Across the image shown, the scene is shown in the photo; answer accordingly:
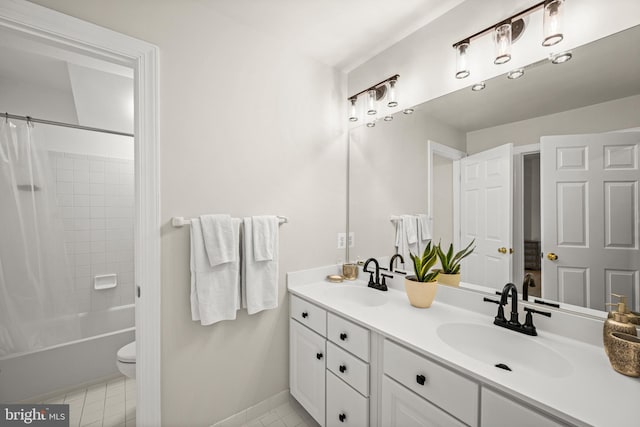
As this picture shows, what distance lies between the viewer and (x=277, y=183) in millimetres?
1749

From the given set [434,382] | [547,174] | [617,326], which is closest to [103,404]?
[434,382]

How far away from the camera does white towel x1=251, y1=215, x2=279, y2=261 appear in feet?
5.14

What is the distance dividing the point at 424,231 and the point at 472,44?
1.03 m

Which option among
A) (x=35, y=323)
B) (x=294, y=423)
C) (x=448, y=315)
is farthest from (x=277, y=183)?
(x=35, y=323)

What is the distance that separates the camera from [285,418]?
1.67m

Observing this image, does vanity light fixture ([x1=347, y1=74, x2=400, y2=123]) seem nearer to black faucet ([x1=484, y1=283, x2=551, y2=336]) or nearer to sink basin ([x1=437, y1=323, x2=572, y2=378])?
black faucet ([x1=484, y1=283, x2=551, y2=336])

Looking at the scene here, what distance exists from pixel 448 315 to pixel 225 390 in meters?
1.30

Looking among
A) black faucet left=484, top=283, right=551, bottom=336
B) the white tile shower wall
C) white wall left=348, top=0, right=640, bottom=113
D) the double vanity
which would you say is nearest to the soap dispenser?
the double vanity

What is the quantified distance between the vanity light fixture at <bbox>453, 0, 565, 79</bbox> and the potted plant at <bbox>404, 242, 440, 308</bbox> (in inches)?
39.1

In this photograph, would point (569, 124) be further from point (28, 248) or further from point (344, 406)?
point (28, 248)

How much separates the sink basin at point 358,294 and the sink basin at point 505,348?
0.54m

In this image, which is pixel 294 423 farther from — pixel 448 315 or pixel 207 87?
pixel 207 87

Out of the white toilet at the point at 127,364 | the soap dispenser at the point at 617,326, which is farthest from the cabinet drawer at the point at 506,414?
the white toilet at the point at 127,364

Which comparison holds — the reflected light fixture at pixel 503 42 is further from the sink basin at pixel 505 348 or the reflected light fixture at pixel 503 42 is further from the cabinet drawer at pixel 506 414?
the cabinet drawer at pixel 506 414
